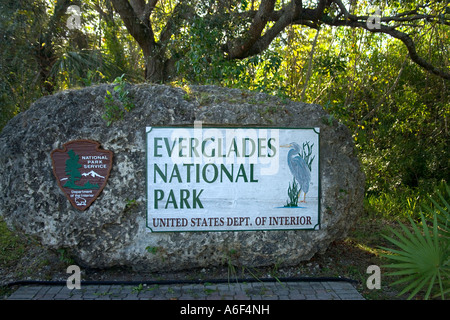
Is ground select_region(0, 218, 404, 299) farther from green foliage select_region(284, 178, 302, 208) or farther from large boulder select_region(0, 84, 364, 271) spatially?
green foliage select_region(284, 178, 302, 208)

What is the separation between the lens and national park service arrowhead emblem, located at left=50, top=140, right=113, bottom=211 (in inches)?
A: 179

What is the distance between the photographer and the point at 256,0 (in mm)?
9469

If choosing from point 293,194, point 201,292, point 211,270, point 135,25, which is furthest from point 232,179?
point 135,25

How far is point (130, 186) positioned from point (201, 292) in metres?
1.50

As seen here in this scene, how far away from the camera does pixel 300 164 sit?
4.88 metres

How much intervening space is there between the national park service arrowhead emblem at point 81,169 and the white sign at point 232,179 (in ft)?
1.87

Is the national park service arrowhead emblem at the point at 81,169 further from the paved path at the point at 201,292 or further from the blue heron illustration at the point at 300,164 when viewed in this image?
the blue heron illustration at the point at 300,164

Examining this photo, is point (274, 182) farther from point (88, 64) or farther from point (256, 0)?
point (256, 0)

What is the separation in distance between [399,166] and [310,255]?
16.3 feet

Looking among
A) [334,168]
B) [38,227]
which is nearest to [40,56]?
[38,227]

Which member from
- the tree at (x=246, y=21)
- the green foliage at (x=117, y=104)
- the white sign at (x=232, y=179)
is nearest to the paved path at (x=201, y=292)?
the white sign at (x=232, y=179)

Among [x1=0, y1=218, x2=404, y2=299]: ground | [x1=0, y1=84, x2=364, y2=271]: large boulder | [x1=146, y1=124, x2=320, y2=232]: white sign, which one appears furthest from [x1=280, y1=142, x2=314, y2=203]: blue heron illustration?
[x1=0, y1=218, x2=404, y2=299]: ground

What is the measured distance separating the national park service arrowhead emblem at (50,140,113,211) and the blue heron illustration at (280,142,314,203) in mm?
2248

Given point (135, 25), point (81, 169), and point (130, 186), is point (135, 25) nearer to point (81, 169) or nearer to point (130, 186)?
point (81, 169)
